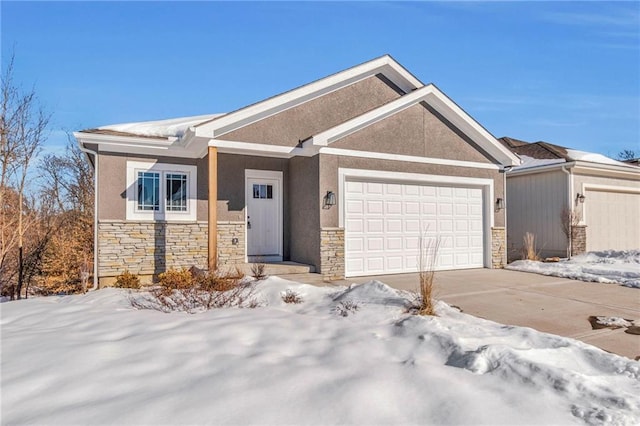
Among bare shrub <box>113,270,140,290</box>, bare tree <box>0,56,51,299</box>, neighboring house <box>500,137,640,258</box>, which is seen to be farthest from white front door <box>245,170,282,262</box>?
neighboring house <box>500,137,640,258</box>

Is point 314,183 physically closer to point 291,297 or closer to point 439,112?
point 291,297

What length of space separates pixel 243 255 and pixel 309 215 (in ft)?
6.77

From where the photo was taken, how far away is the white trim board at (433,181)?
886 cm

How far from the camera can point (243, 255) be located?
31.2 ft

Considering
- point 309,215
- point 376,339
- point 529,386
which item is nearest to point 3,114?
point 309,215

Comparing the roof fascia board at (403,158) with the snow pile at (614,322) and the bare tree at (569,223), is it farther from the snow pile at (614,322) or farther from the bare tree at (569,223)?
the snow pile at (614,322)

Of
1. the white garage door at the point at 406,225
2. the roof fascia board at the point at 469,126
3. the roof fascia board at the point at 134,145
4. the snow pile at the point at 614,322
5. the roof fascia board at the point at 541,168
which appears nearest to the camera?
the snow pile at the point at 614,322

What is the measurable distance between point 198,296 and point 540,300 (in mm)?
5805

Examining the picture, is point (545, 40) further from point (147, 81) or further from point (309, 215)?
point (147, 81)

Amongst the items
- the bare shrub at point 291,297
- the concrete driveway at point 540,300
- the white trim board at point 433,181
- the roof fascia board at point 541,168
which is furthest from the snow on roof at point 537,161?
the bare shrub at point 291,297

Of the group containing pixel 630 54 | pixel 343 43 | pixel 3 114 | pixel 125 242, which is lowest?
pixel 125 242

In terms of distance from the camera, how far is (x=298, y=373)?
2.97 metres

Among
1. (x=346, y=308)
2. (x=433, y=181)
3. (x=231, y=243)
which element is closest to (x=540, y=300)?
(x=346, y=308)

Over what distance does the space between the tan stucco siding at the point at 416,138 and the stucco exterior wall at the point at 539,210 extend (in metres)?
4.67
